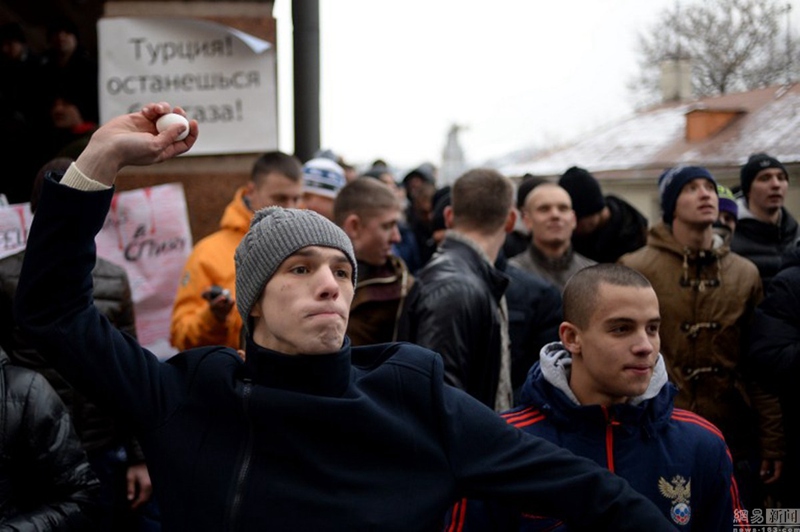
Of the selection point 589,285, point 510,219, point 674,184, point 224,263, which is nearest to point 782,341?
point 674,184

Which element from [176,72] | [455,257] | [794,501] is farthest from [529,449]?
[176,72]

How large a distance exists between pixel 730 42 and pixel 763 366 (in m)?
32.7

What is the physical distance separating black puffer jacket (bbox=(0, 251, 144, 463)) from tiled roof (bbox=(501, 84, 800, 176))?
37.2 feet

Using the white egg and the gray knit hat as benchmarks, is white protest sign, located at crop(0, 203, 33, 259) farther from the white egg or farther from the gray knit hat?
the white egg

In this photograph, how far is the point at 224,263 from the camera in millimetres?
4680

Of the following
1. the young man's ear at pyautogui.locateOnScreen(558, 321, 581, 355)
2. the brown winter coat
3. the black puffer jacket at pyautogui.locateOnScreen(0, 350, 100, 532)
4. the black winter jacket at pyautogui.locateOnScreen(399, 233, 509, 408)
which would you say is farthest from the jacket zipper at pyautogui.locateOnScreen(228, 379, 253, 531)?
the brown winter coat

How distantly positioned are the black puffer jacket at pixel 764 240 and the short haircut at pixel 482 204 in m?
1.83

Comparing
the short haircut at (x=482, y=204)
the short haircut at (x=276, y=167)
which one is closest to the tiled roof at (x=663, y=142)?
the short haircut at (x=482, y=204)

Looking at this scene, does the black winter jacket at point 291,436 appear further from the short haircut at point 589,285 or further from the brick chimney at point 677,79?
the brick chimney at point 677,79

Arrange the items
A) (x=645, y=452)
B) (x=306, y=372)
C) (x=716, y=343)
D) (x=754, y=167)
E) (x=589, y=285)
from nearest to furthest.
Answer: (x=306, y=372), (x=645, y=452), (x=589, y=285), (x=716, y=343), (x=754, y=167)

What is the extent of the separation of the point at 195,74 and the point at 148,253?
1.37 meters

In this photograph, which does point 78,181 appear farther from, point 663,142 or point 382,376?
point 663,142

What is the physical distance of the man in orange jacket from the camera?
4.34 meters

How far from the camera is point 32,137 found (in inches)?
264
